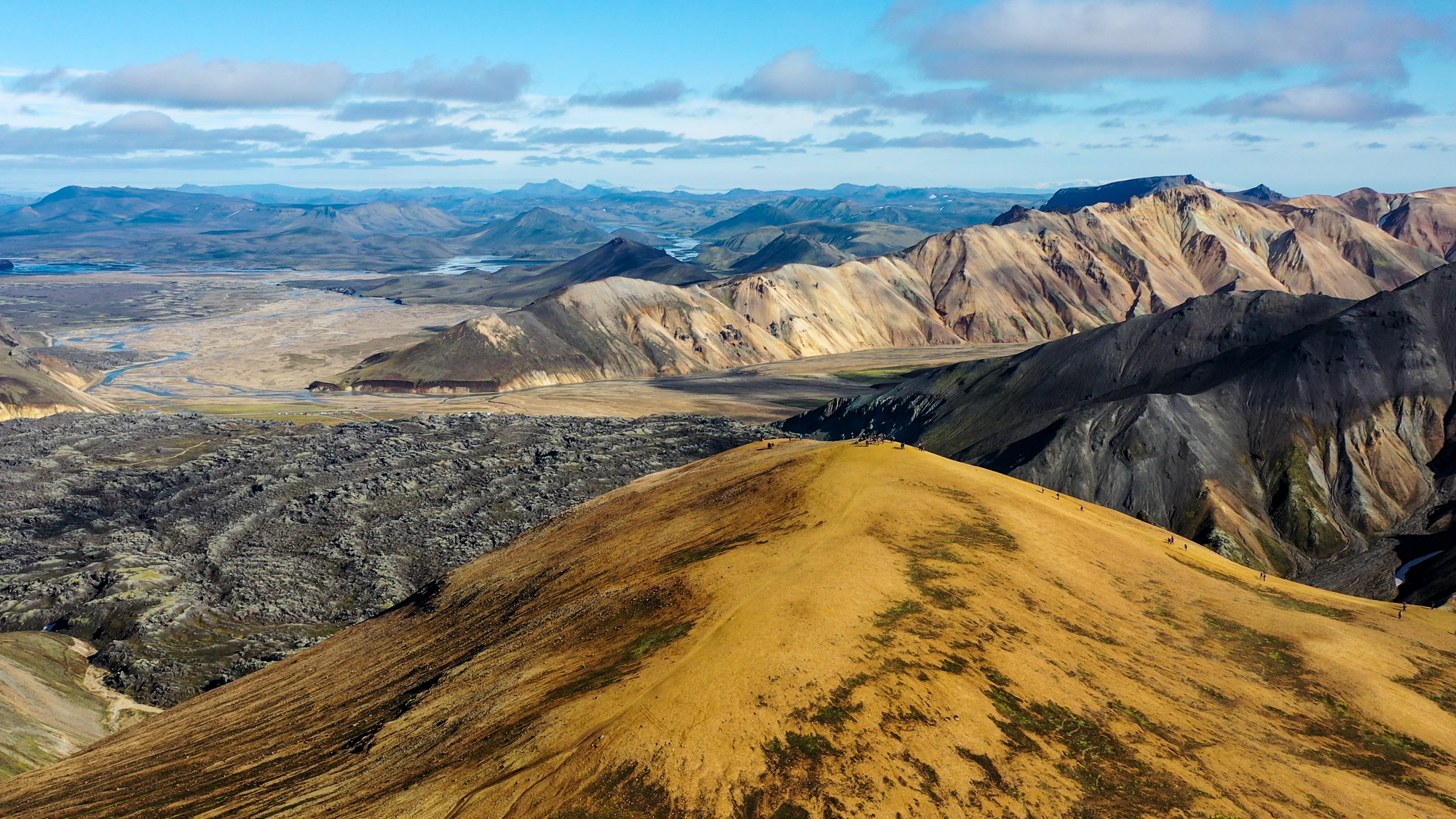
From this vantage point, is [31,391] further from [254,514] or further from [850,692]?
[850,692]

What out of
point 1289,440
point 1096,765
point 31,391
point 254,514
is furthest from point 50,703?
point 31,391

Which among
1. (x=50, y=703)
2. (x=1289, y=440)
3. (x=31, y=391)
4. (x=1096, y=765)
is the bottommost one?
(x=50, y=703)

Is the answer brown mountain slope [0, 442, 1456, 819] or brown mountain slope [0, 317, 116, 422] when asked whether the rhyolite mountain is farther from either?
brown mountain slope [0, 317, 116, 422]

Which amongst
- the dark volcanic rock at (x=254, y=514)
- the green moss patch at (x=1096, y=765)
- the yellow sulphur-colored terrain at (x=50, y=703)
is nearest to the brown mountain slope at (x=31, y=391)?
the dark volcanic rock at (x=254, y=514)

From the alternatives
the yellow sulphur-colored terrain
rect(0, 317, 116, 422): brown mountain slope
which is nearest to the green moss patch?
the yellow sulphur-colored terrain

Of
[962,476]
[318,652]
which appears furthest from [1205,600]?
[318,652]

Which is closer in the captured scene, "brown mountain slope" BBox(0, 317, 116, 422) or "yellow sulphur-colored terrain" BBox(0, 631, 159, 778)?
"yellow sulphur-colored terrain" BBox(0, 631, 159, 778)
